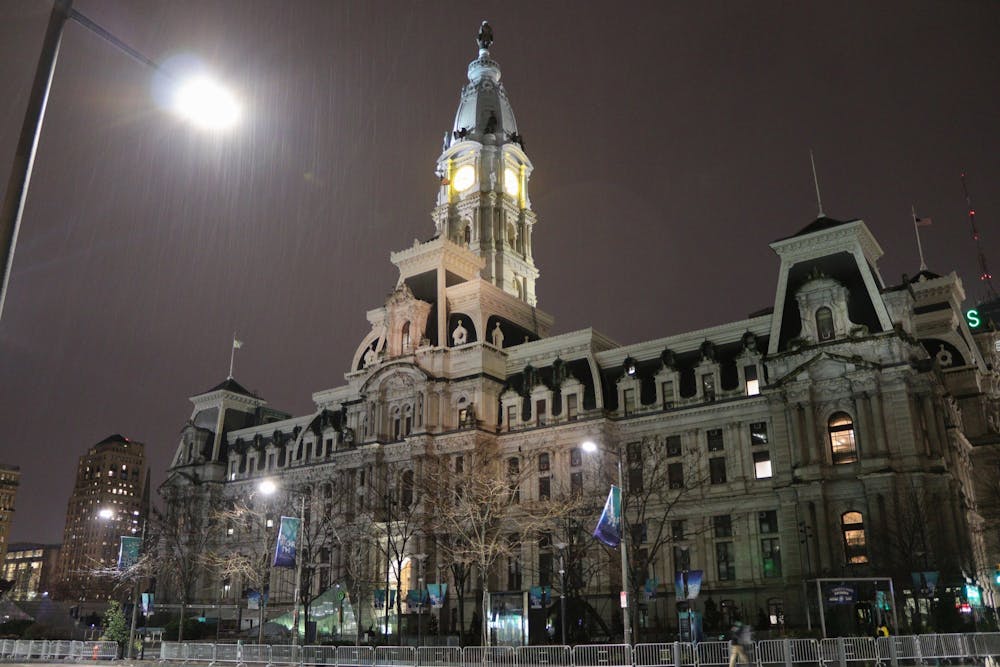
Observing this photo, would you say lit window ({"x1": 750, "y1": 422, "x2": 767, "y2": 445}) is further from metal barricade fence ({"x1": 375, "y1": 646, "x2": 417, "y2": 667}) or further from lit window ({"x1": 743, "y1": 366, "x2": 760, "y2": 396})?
metal barricade fence ({"x1": 375, "y1": 646, "x2": 417, "y2": 667})

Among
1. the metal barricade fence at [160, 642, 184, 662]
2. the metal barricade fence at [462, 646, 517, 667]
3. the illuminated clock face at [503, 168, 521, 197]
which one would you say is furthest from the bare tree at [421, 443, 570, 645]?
the illuminated clock face at [503, 168, 521, 197]

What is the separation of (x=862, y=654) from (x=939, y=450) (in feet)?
93.7

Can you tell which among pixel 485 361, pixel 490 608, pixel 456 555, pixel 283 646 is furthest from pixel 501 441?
pixel 283 646

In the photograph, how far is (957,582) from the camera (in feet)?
164

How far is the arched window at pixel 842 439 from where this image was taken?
184 ft

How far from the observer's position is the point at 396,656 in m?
39.5

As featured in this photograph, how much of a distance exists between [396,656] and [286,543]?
7811mm

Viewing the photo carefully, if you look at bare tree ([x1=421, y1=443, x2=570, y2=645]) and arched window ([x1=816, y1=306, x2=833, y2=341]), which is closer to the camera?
bare tree ([x1=421, y1=443, x2=570, y2=645])

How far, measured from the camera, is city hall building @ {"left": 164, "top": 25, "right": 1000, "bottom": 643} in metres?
52.9

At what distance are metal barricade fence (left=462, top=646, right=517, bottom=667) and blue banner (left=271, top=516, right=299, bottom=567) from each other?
1012cm

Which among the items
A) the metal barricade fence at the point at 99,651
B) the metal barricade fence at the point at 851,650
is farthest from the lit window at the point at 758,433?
the metal barricade fence at the point at 99,651

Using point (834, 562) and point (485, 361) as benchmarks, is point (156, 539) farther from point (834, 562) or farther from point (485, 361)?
point (834, 562)

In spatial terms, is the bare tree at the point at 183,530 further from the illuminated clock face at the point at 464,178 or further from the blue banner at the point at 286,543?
the blue banner at the point at 286,543

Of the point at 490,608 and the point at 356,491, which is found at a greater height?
the point at 356,491
